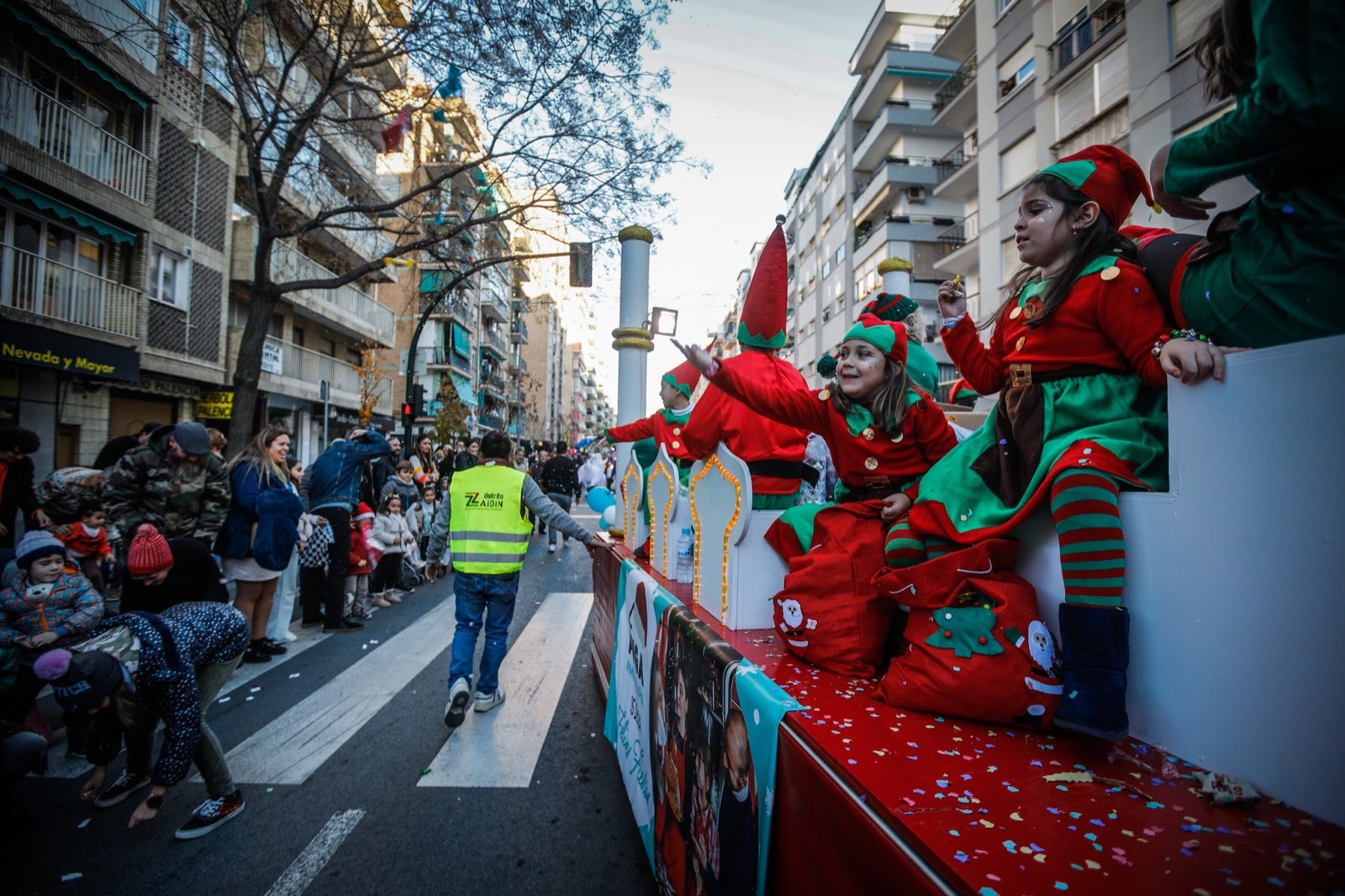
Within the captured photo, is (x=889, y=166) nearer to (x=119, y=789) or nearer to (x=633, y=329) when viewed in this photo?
(x=633, y=329)

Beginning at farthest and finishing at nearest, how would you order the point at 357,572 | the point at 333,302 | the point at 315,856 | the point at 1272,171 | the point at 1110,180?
the point at 333,302 → the point at 357,572 → the point at 315,856 → the point at 1110,180 → the point at 1272,171

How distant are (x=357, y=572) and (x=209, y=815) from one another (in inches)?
149

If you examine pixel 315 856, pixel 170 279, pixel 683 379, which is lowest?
pixel 315 856

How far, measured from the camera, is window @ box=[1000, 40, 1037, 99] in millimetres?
15016

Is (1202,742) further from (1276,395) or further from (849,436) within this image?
(849,436)

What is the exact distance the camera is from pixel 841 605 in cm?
173

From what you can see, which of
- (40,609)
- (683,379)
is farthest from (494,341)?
(40,609)

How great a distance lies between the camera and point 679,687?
76.7 inches

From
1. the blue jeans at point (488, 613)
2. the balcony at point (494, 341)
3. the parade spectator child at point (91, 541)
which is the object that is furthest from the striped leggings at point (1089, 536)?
the balcony at point (494, 341)

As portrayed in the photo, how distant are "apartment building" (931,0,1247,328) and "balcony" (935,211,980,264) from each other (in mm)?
123

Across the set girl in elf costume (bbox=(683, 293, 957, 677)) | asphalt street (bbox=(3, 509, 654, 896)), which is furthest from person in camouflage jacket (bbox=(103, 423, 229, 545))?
girl in elf costume (bbox=(683, 293, 957, 677))

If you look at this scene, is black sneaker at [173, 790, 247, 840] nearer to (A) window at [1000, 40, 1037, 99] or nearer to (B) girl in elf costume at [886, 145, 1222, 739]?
(B) girl in elf costume at [886, 145, 1222, 739]

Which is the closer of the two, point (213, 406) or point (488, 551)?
point (488, 551)

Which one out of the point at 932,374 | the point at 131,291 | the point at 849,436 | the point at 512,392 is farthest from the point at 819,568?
the point at 512,392
